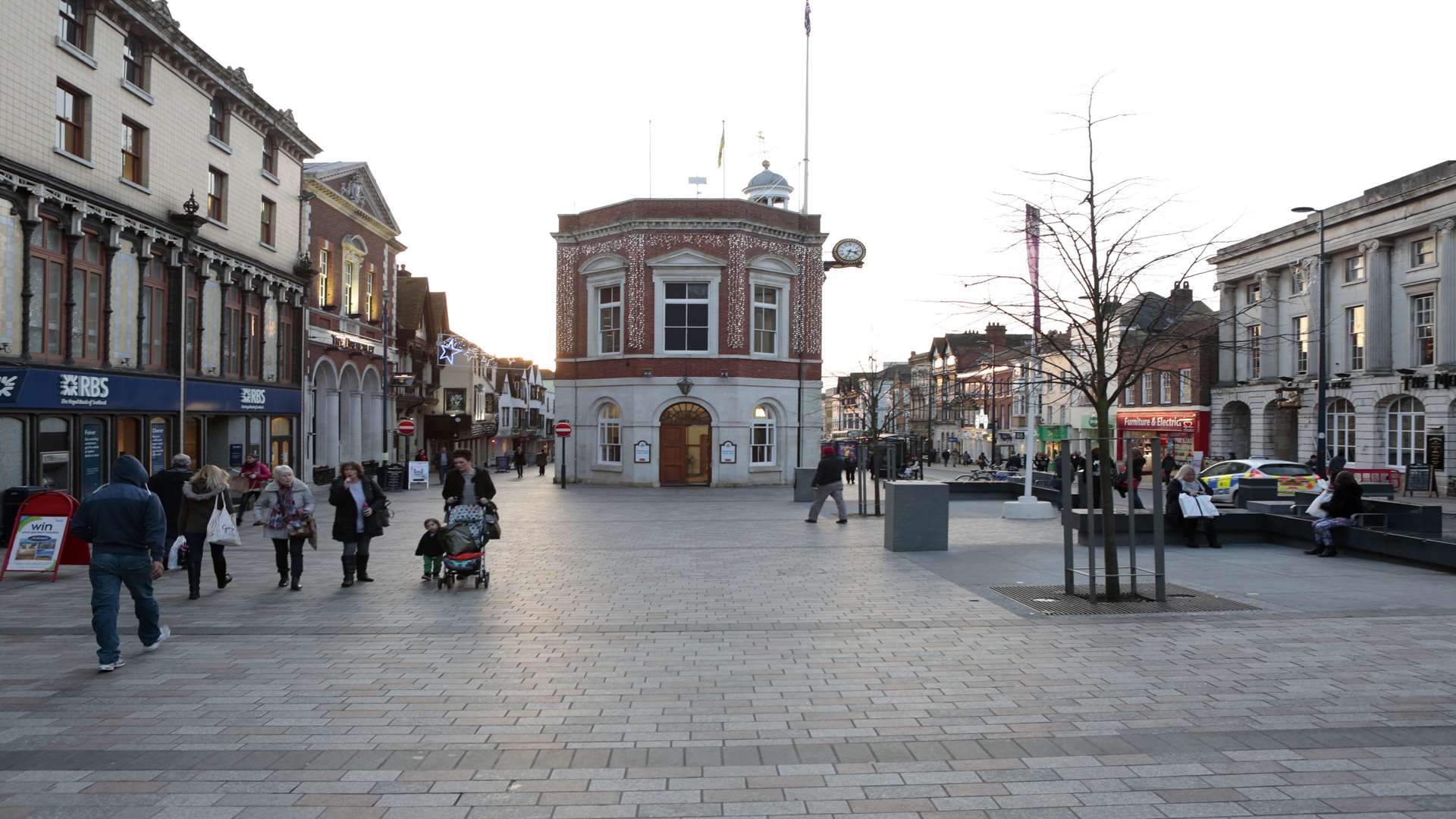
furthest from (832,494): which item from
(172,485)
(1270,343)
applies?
(1270,343)

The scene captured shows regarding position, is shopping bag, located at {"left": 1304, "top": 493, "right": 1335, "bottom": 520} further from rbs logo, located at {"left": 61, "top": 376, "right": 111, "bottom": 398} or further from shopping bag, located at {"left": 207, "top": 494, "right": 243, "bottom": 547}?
rbs logo, located at {"left": 61, "top": 376, "right": 111, "bottom": 398}

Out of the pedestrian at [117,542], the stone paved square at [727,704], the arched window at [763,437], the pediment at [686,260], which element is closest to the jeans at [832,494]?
the stone paved square at [727,704]

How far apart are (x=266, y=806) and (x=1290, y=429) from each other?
51.4 meters

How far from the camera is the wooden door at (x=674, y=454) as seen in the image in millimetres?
36156

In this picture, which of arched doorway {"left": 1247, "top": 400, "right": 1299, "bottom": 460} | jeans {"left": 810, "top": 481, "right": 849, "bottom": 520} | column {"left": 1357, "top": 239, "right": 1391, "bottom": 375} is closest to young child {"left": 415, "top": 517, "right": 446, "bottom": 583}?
jeans {"left": 810, "top": 481, "right": 849, "bottom": 520}

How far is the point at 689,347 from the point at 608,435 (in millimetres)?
4678

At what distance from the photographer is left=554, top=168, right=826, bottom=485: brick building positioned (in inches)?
1407

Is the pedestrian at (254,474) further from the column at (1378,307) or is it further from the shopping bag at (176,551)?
the column at (1378,307)

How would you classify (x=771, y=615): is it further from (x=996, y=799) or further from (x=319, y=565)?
(x=319, y=565)

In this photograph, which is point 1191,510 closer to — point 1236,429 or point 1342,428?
point 1342,428

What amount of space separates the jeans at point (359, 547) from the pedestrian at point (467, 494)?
1.03 m

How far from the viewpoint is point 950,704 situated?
22.0 feet

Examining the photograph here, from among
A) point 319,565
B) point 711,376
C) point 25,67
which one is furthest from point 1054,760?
point 711,376

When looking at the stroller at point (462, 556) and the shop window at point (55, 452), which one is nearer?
the stroller at point (462, 556)
